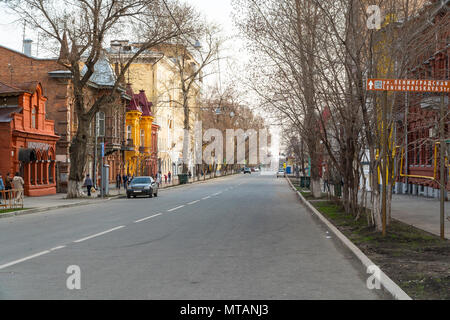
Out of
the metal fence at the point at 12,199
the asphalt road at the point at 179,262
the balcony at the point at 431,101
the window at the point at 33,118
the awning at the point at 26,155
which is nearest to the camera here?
the asphalt road at the point at 179,262

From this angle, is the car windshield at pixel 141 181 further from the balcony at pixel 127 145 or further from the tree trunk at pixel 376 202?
the tree trunk at pixel 376 202

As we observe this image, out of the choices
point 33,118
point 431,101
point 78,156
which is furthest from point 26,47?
point 431,101

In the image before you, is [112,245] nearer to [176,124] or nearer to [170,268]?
[170,268]

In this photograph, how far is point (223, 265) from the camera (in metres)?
9.63

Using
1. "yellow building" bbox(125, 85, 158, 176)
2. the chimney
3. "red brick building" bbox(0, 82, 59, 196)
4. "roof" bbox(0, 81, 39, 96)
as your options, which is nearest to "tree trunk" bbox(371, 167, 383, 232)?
"red brick building" bbox(0, 82, 59, 196)

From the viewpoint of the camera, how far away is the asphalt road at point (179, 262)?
7445mm

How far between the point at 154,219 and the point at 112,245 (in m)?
7.14

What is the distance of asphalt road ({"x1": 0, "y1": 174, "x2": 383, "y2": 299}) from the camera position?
7.45m

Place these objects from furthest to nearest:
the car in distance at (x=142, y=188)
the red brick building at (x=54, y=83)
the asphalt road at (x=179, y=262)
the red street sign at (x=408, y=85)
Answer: the red brick building at (x=54, y=83)
the car in distance at (x=142, y=188)
the red street sign at (x=408, y=85)
the asphalt road at (x=179, y=262)

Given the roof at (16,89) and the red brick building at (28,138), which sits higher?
the roof at (16,89)

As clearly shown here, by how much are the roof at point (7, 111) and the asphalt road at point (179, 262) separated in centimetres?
2069

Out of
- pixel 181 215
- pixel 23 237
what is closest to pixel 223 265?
pixel 23 237

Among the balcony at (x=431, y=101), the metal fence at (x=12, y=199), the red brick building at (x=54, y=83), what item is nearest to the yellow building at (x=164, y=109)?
the red brick building at (x=54, y=83)
